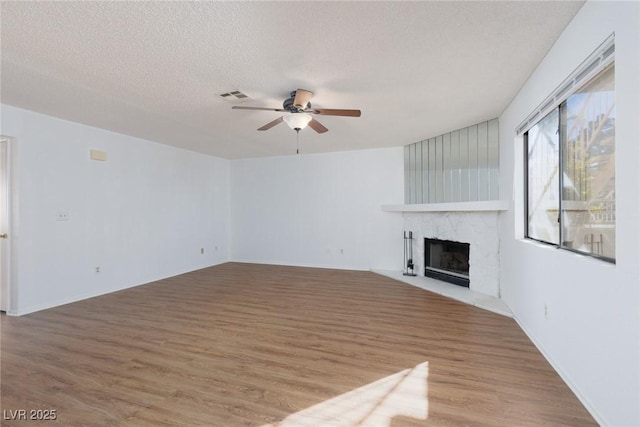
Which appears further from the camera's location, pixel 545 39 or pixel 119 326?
pixel 119 326

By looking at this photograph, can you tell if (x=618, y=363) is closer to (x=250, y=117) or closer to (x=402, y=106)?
(x=402, y=106)

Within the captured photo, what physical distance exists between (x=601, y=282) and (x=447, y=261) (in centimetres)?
351

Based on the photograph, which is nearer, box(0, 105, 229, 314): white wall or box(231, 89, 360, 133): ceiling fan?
box(231, 89, 360, 133): ceiling fan

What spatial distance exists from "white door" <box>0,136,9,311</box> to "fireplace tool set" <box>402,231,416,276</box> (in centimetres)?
592

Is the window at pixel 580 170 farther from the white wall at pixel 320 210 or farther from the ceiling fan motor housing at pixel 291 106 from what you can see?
the white wall at pixel 320 210

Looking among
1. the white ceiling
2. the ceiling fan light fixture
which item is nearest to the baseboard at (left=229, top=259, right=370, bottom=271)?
the white ceiling

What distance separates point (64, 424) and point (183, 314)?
191 cm

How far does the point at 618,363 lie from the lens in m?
1.57

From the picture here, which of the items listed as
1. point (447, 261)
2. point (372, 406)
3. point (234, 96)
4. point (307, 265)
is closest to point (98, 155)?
point (234, 96)

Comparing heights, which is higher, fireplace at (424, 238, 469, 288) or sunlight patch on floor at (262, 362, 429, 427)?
fireplace at (424, 238, 469, 288)

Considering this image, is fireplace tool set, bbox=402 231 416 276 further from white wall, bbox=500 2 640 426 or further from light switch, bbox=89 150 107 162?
light switch, bbox=89 150 107 162

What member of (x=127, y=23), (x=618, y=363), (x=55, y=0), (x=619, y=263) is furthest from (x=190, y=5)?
(x=618, y=363)

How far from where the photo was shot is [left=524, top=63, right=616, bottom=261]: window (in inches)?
69.9

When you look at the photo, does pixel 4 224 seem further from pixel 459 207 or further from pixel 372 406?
pixel 459 207
